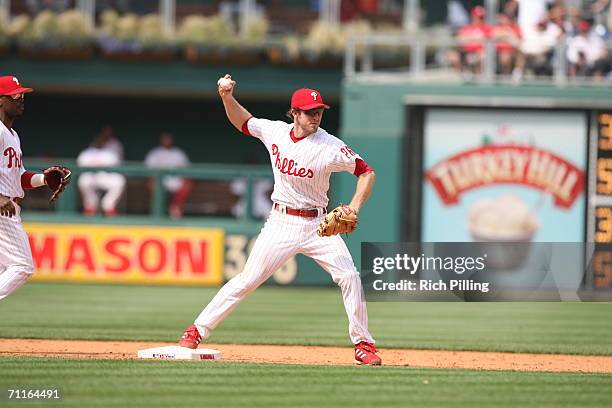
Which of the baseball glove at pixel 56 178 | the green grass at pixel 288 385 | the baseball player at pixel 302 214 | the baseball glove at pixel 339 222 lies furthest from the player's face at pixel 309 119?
the baseball glove at pixel 56 178

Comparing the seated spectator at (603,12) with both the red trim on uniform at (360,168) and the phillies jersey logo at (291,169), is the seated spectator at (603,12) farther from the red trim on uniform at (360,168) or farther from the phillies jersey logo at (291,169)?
the phillies jersey logo at (291,169)

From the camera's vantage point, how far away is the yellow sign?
58.0 ft

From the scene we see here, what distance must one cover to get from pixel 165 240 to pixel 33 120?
936 centimetres

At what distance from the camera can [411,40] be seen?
58.3 feet

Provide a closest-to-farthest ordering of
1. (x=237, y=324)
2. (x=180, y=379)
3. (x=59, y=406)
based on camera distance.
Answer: (x=59, y=406)
(x=180, y=379)
(x=237, y=324)

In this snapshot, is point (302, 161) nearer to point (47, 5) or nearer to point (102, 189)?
point (102, 189)

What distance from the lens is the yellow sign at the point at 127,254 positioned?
58.0ft

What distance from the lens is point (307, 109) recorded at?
359 inches

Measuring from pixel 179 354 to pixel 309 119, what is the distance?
2.04 meters

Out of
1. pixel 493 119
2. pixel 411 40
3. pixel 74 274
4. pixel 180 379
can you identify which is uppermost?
pixel 411 40

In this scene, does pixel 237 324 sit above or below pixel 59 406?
below

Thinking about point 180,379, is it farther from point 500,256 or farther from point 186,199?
point 186,199

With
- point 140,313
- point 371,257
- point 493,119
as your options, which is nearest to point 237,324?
point 140,313

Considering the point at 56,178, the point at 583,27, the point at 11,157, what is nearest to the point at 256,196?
the point at 583,27
